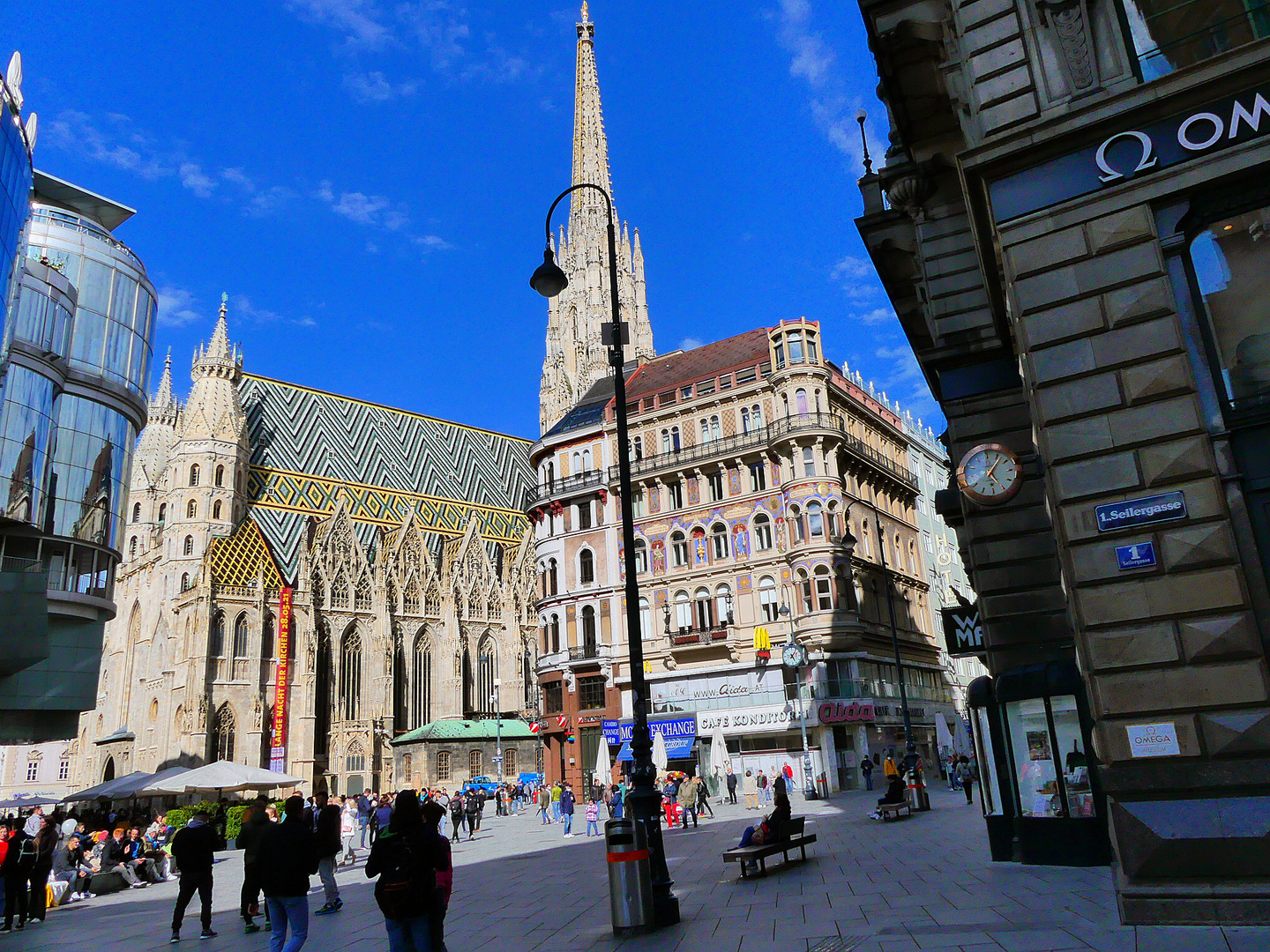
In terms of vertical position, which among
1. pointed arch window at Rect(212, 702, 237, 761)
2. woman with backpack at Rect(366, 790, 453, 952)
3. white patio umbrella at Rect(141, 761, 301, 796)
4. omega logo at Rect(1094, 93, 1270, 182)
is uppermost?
omega logo at Rect(1094, 93, 1270, 182)

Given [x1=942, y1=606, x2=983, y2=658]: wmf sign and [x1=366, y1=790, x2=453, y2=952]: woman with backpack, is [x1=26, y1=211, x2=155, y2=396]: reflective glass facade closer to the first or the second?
[x1=942, y1=606, x2=983, y2=658]: wmf sign

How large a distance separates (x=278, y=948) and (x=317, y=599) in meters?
69.5

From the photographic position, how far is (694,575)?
42.6 metres

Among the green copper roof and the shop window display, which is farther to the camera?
the green copper roof

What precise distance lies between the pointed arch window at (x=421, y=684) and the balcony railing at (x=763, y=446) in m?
41.8

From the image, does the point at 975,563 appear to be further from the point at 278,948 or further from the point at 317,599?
the point at 317,599

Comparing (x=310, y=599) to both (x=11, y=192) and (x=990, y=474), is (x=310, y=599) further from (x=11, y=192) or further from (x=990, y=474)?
(x=990, y=474)

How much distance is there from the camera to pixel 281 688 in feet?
222

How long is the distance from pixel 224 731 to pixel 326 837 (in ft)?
200

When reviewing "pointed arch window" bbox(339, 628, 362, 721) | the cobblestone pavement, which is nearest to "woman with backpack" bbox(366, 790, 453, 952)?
the cobblestone pavement

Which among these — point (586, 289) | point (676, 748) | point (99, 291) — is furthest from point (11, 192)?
point (586, 289)

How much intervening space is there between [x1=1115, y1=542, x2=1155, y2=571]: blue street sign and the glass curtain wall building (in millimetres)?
34488

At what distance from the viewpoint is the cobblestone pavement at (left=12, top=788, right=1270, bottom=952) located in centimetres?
850

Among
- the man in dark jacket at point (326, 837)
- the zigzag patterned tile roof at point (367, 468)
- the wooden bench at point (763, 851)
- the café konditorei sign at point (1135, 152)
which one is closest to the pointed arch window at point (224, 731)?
the zigzag patterned tile roof at point (367, 468)
